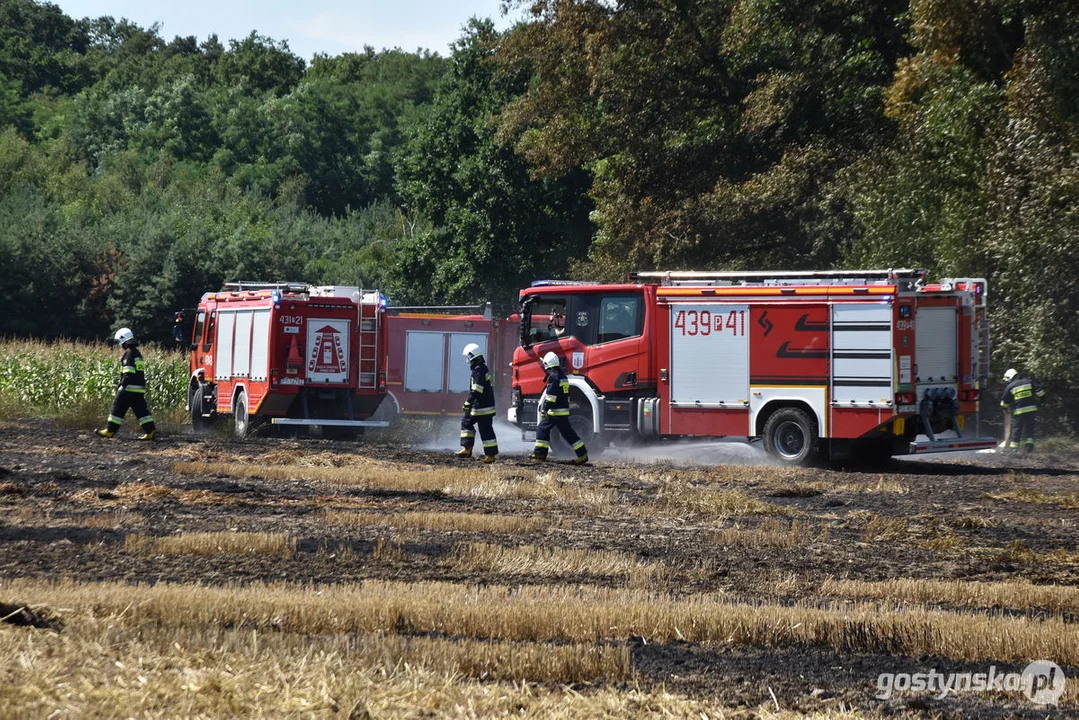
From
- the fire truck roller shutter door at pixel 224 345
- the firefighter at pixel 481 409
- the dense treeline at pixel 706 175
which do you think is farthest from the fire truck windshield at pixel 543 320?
the dense treeline at pixel 706 175

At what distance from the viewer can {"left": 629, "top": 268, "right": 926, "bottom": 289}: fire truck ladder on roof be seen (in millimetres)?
18625

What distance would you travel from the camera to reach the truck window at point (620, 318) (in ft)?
67.9

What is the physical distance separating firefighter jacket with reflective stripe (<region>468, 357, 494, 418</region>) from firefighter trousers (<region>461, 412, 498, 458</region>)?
3.5 inches

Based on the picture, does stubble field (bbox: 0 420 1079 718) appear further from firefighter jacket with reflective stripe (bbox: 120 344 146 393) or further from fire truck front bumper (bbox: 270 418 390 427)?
fire truck front bumper (bbox: 270 418 390 427)

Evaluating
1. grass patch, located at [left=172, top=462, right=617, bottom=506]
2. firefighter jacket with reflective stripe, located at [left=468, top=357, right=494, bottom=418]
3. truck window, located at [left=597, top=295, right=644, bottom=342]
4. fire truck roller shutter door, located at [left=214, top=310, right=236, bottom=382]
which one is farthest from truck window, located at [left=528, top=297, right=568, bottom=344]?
fire truck roller shutter door, located at [left=214, top=310, right=236, bottom=382]

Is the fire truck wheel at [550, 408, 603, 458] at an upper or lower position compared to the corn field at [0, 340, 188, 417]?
lower

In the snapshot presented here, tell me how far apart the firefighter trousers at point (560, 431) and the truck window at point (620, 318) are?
7.29ft

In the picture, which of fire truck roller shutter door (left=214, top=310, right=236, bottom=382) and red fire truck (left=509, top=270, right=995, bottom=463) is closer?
red fire truck (left=509, top=270, right=995, bottom=463)

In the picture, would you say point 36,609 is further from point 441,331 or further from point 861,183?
point 861,183

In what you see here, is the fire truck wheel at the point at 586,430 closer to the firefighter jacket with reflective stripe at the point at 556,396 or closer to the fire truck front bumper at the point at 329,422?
the firefighter jacket with reflective stripe at the point at 556,396

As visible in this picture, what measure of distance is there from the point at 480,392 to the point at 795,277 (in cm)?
494

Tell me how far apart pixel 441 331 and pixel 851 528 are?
16.3 m

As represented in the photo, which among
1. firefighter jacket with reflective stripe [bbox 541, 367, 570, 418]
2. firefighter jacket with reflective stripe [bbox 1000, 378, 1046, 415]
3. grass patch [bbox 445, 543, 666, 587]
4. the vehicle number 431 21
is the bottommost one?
grass patch [bbox 445, 543, 666, 587]

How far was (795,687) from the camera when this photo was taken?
238 inches
